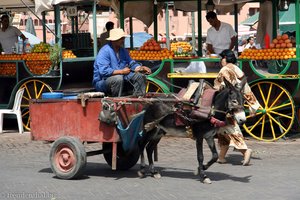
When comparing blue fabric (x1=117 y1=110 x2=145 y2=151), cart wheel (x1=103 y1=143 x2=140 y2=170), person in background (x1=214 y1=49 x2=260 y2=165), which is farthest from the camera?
person in background (x1=214 y1=49 x2=260 y2=165)

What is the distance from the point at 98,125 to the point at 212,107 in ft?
4.77

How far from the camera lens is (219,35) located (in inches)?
559

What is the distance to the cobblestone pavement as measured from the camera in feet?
27.9

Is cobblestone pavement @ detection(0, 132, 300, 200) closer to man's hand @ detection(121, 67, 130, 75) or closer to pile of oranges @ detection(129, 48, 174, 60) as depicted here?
man's hand @ detection(121, 67, 130, 75)

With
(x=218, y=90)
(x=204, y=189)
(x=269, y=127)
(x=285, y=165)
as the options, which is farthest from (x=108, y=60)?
(x=269, y=127)

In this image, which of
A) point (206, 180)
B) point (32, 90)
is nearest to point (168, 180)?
point (206, 180)

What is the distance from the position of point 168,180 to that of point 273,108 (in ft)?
13.9

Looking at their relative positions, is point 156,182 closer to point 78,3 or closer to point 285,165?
point 285,165

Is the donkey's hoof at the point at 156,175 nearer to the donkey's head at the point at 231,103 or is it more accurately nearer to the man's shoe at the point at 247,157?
the donkey's head at the point at 231,103

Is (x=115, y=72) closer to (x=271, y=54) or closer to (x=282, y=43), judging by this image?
(x=271, y=54)

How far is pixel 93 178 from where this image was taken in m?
9.66

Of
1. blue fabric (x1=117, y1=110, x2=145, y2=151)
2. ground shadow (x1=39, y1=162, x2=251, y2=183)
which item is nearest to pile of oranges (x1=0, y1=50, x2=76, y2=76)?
ground shadow (x1=39, y1=162, x2=251, y2=183)

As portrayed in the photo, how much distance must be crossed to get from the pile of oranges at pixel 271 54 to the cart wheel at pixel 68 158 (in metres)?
4.68

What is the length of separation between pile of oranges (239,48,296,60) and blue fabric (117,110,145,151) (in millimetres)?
4240
